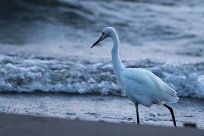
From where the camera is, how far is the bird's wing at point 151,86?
7.32 metres

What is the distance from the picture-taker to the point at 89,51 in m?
12.9

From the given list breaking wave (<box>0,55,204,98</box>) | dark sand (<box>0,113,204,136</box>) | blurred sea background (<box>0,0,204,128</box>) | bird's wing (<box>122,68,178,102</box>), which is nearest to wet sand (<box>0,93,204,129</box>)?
blurred sea background (<box>0,0,204,128</box>)

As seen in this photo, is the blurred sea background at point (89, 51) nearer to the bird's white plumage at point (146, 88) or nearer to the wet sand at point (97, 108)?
the wet sand at point (97, 108)

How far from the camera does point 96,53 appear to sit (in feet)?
41.8

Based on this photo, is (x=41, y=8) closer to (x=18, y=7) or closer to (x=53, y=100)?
(x=18, y=7)

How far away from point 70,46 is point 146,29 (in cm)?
282

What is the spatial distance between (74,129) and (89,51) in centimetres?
758

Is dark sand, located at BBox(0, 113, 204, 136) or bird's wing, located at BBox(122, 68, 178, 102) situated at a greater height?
dark sand, located at BBox(0, 113, 204, 136)

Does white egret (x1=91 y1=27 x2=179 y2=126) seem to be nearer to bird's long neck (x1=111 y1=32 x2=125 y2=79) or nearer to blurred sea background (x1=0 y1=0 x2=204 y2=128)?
bird's long neck (x1=111 y1=32 x2=125 y2=79)

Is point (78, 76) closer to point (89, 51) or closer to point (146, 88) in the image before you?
point (89, 51)

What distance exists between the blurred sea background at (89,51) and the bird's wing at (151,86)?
74cm

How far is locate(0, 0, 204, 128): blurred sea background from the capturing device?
9297 mm

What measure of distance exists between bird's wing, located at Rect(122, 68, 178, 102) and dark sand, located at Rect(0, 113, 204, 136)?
181cm

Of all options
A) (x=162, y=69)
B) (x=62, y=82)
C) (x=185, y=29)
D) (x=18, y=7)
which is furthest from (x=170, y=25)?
(x=62, y=82)
